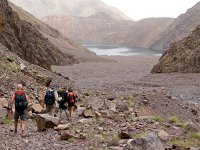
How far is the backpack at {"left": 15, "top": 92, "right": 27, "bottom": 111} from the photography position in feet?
46.6

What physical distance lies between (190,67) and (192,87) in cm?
1686

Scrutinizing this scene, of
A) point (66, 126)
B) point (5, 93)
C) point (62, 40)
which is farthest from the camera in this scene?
point (62, 40)

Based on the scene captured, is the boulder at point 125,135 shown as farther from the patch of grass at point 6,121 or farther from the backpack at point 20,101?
the patch of grass at point 6,121

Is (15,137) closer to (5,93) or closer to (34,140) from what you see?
(34,140)

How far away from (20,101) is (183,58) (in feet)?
177

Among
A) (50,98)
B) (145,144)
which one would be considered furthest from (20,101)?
(145,144)

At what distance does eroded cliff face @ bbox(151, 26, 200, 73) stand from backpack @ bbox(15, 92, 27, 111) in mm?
50743

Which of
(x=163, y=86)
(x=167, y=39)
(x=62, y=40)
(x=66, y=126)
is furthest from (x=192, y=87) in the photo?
(x=167, y=39)

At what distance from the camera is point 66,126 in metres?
15.8

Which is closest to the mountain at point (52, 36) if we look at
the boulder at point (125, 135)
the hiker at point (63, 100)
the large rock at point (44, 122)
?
the hiker at point (63, 100)

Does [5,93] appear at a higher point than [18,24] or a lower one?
lower

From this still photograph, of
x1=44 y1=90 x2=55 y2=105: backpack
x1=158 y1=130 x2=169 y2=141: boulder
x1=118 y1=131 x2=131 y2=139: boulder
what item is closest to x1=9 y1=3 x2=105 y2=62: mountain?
x1=44 y1=90 x2=55 y2=105: backpack

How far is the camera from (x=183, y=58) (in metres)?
65.6

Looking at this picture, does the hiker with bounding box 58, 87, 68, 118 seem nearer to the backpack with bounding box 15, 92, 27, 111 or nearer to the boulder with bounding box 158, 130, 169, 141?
the backpack with bounding box 15, 92, 27, 111
